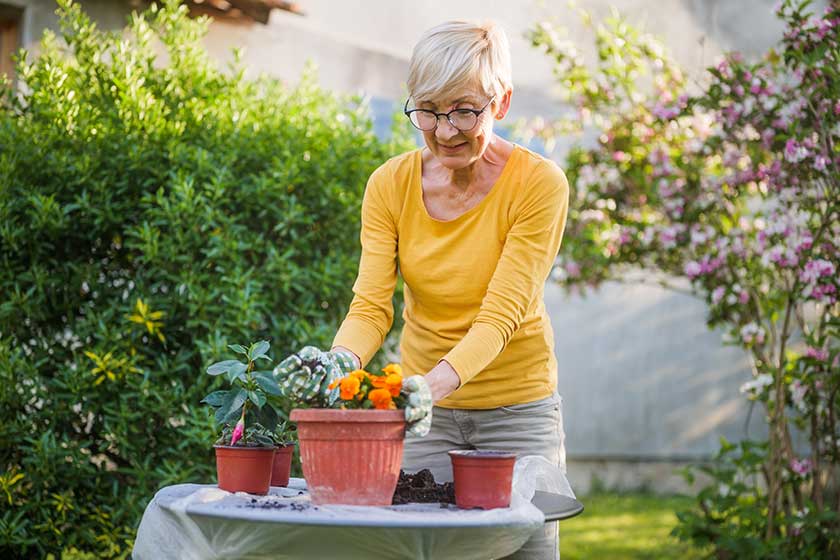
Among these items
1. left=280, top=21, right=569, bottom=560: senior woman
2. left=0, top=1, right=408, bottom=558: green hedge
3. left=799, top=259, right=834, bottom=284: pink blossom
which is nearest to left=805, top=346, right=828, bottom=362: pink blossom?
left=799, top=259, right=834, bottom=284: pink blossom

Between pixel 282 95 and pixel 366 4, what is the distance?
9.89 feet

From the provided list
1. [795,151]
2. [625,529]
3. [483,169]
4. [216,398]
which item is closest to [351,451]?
[216,398]

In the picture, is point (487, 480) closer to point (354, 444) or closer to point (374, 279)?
point (354, 444)

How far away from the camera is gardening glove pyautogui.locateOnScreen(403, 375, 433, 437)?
204 cm

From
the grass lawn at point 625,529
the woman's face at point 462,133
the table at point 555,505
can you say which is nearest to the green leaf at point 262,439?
the table at point 555,505

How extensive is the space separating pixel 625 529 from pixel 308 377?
5160mm

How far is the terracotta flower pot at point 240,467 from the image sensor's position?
7.30ft

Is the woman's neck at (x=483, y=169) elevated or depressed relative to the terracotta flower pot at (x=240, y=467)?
elevated

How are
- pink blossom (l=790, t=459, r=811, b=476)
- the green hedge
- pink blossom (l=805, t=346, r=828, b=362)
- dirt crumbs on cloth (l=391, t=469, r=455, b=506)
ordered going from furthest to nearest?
1. pink blossom (l=790, t=459, r=811, b=476)
2. pink blossom (l=805, t=346, r=828, b=362)
3. the green hedge
4. dirt crumbs on cloth (l=391, t=469, r=455, b=506)

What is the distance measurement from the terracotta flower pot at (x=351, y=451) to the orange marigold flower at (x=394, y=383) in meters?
0.05

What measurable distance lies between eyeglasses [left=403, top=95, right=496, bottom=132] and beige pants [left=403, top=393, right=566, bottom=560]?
71cm

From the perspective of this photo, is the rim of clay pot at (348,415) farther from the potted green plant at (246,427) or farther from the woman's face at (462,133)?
the woman's face at (462,133)

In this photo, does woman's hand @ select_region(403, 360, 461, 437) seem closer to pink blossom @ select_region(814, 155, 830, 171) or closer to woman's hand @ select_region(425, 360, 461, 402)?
woman's hand @ select_region(425, 360, 461, 402)

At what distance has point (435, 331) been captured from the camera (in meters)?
2.72
